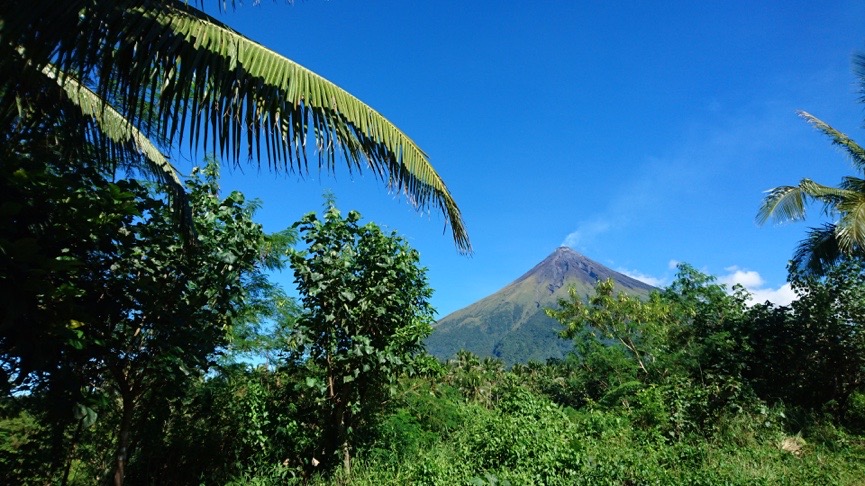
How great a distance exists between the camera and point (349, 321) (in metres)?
5.84

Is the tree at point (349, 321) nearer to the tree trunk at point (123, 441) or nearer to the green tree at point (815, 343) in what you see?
the tree trunk at point (123, 441)

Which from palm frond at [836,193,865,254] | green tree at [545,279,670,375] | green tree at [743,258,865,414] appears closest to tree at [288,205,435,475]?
palm frond at [836,193,865,254]

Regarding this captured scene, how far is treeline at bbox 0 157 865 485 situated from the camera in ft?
10.1

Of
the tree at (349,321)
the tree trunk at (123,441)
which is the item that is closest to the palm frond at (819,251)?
the tree at (349,321)

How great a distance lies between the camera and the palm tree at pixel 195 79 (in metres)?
2.10

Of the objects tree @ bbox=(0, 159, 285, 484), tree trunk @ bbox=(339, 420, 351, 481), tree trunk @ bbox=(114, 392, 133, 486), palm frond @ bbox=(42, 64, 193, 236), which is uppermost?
palm frond @ bbox=(42, 64, 193, 236)

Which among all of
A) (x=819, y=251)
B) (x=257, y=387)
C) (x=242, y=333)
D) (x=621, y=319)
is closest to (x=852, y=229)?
(x=819, y=251)

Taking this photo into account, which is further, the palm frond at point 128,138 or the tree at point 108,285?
the palm frond at point 128,138

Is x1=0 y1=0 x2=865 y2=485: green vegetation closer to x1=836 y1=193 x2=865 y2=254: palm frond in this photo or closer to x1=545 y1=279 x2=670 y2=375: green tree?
x1=836 y1=193 x2=865 y2=254: palm frond

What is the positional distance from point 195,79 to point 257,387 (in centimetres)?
465

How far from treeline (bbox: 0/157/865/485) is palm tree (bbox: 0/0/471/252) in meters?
0.80

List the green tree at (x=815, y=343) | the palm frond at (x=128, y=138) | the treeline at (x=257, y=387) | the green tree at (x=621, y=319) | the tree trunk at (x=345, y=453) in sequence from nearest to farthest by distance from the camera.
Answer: the treeline at (x=257, y=387) < the palm frond at (x=128, y=138) < the tree trunk at (x=345, y=453) < the green tree at (x=815, y=343) < the green tree at (x=621, y=319)

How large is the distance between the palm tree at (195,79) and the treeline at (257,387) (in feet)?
2.63

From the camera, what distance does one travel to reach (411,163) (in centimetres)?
279
